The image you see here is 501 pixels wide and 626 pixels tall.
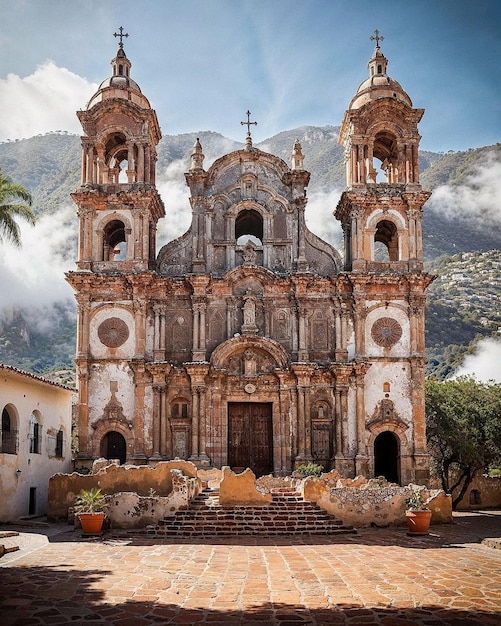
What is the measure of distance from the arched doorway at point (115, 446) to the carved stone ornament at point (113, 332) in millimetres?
3734

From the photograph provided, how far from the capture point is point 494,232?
11206cm

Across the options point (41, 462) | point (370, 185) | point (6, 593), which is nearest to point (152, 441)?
point (41, 462)

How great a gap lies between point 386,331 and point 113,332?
452 inches

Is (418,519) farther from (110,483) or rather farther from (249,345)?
(249,345)

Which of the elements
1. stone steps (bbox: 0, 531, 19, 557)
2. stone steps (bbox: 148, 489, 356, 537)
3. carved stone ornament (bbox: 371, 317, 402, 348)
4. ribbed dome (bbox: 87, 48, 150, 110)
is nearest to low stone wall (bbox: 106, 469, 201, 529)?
stone steps (bbox: 148, 489, 356, 537)

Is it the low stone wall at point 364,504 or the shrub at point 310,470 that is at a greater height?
the shrub at point 310,470

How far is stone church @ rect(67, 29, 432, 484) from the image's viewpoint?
30172mm

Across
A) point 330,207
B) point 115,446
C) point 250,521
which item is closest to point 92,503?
point 250,521

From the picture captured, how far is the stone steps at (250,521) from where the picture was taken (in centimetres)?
1995

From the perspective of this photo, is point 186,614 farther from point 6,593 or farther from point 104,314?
point 104,314

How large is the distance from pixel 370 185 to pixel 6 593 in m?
25.0

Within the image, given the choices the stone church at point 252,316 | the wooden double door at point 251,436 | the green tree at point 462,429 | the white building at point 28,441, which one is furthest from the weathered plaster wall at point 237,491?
the green tree at point 462,429

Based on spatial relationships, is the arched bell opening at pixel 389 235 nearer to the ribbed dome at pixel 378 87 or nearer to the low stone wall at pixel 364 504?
the ribbed dome at pixel 378 87

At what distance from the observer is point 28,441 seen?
84.7 feet
